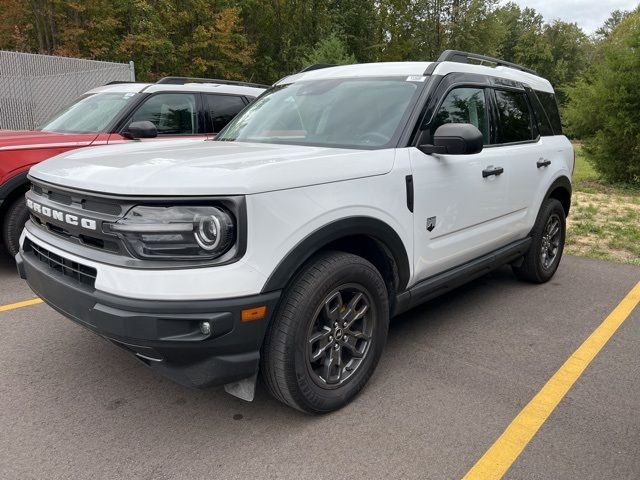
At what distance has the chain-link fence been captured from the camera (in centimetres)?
1413

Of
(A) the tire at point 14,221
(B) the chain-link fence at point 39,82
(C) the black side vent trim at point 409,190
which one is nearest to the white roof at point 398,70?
(C) the black side vent trim at point 409,190

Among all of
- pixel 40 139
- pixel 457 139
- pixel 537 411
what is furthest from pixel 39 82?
pixel 537 411

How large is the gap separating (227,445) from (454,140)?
2026mm

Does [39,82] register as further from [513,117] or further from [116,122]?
[513,117]

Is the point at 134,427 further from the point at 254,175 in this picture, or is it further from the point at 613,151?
the point at 613,151

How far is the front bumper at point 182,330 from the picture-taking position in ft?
7.22

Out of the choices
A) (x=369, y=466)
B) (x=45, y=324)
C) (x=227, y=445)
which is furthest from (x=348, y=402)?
(x=45, y=324)

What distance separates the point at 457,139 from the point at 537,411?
1550 millimetres

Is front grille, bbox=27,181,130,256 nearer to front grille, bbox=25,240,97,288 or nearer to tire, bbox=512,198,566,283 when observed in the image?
front grille, bbox=25,240,97,288

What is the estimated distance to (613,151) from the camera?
1192 centimetres

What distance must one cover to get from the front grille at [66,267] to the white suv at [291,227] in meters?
0.01

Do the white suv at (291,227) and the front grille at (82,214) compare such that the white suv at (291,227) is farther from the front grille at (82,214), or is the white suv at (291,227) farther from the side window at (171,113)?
the side window at (171,113)

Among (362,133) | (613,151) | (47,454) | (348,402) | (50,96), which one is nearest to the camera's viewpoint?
(47,454)

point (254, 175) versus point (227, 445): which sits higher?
point (254, 175)
